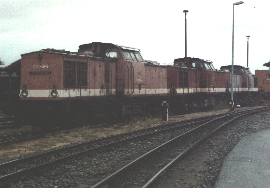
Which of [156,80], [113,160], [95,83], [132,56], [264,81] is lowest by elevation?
[113,160]

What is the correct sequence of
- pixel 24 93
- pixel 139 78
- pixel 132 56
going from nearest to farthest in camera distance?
pixel 24 93 < pixel 132 56 < pixel 139 78

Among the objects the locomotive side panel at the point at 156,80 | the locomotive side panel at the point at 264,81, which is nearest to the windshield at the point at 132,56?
the locomotive side panel at the point at 156,80

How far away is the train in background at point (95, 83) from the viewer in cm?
1109

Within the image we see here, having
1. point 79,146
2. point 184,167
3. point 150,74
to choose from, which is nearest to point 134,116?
point 150,74

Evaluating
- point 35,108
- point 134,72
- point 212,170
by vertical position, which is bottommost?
point 212,170

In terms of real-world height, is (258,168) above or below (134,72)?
below

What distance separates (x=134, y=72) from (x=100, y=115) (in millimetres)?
3027

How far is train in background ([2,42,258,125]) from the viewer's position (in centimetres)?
1109

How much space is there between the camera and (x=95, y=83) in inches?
499

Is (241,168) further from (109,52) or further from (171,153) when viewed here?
(109,52)

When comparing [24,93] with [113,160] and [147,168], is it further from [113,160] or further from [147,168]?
[147,168]

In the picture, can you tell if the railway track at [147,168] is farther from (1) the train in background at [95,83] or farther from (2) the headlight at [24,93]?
(2) the headlight at [24,93]

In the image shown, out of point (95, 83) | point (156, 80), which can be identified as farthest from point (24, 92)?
Result: point (156, 80)

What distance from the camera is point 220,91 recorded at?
2494cm
